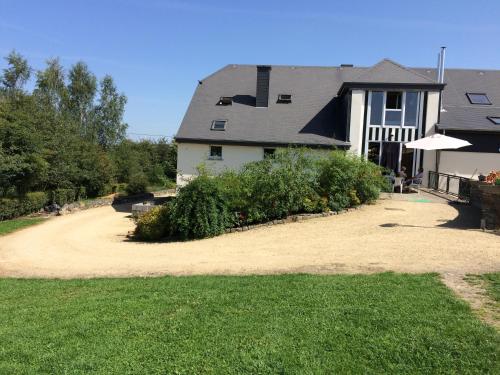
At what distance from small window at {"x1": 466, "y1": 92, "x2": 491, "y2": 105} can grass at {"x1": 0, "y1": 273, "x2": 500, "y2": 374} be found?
67.9ft

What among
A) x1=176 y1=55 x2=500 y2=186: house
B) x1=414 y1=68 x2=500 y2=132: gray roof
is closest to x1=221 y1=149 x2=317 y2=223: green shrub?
x1=176 y1=55 x2=500 y2=186: house

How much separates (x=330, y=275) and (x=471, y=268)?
8.06 feet

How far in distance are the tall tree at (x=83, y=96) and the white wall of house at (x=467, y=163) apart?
103 feet

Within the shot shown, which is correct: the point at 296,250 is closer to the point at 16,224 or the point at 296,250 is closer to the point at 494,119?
the point at 16,224

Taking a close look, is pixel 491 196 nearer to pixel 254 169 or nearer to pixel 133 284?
pixel 254 169

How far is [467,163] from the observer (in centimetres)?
2122

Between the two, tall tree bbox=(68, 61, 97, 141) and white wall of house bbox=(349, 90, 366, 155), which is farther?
tall tree bbox=(68, 61, 97, 141)

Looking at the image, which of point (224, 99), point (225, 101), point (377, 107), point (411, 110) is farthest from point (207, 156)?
point (411, 110)

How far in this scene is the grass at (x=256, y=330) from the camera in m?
4.04

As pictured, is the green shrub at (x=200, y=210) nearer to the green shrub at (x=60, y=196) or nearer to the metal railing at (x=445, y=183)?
the metal railing at (x=445, y=183)

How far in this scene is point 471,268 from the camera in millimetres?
7320

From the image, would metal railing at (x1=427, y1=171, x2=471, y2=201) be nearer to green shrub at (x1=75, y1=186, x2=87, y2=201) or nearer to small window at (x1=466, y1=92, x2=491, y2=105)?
small window at (x1=466, y1=92, x2=491, y2=105)

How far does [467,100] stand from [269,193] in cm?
1614

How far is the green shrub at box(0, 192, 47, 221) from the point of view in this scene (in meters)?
18.1
